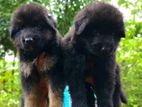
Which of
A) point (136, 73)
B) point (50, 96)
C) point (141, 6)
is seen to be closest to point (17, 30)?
point (50, 96)

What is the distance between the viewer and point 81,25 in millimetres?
3863

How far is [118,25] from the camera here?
3881 millimetres

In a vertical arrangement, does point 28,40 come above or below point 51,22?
below

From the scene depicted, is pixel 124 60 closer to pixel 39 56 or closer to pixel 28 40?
pixel 39 56

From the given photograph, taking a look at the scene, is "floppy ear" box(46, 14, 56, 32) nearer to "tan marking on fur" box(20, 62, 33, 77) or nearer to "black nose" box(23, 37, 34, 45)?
"black nose" box(23, 37, 34, 45)

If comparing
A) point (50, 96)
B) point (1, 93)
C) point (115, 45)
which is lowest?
point (50, 96)

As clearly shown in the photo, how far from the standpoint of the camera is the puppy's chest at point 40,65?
4.05 meters

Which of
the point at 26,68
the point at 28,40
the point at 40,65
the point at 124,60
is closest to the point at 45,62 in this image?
the point at 40,65

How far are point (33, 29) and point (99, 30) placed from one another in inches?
21.3

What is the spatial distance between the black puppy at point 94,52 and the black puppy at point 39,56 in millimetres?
114

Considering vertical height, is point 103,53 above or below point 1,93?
below

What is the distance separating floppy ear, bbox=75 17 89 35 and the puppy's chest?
1.09 ft

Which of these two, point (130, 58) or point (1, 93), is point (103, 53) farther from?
point (1, 93)

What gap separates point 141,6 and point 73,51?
15.7 feet
